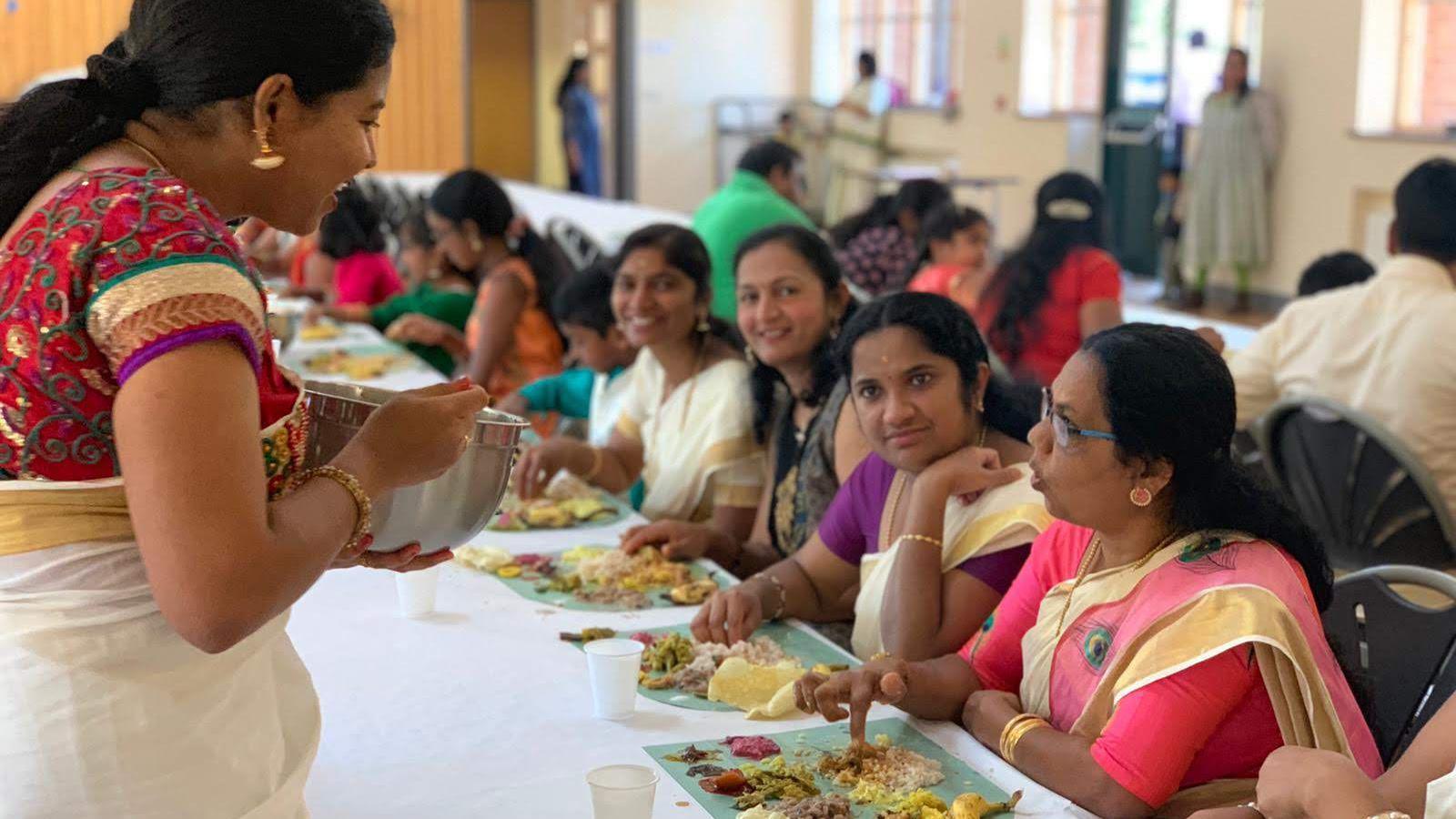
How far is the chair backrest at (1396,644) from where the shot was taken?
1841 mm

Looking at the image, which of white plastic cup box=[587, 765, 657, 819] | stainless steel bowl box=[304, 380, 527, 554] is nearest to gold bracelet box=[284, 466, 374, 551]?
stainless steel bowl box=[304, 380, 527, 554]

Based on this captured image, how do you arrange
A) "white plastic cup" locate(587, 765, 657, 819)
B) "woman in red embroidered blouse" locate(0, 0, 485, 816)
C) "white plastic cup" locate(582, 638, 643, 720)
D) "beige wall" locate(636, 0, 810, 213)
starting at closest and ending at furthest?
1. "woman in red embroidered blouse" locate(0, 0, 485, 816)
2. "white plastic cup" locate(587, 765, 657, 819)
3. "white plastic cup" locate(582, 638, 643, 720)
4. "beige wall" locate(636, 0, 810, 213)

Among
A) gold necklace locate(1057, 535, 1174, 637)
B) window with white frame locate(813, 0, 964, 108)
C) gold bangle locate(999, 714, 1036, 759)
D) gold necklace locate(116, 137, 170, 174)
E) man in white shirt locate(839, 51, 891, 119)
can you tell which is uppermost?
window with white frame locate(813, 0, 964, 108)

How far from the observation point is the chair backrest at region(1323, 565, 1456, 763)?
184 centimetres

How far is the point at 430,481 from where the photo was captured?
1.38 metres

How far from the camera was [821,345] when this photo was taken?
2.88 metres

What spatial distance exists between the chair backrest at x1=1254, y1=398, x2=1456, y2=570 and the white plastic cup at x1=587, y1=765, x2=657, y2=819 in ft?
6.53

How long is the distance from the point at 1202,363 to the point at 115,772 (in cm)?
111

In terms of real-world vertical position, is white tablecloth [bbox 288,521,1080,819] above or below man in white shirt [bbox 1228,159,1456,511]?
below

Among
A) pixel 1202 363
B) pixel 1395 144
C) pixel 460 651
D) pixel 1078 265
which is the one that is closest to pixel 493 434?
pixel 460 651

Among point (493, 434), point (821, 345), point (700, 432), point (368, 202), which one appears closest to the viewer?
point (493, 434)

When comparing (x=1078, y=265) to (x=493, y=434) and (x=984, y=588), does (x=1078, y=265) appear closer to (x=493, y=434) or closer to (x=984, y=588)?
(x=984, y=588)

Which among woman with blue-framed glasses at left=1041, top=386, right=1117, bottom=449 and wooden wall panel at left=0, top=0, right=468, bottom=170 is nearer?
woman with blue-framed glasses at left=1041, top=386, right=1117, bottom=449

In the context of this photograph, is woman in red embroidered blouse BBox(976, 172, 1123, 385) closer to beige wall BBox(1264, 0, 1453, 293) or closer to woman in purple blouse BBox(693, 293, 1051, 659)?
woman in purple blouse BBox(693, 293, 1051, 659)
